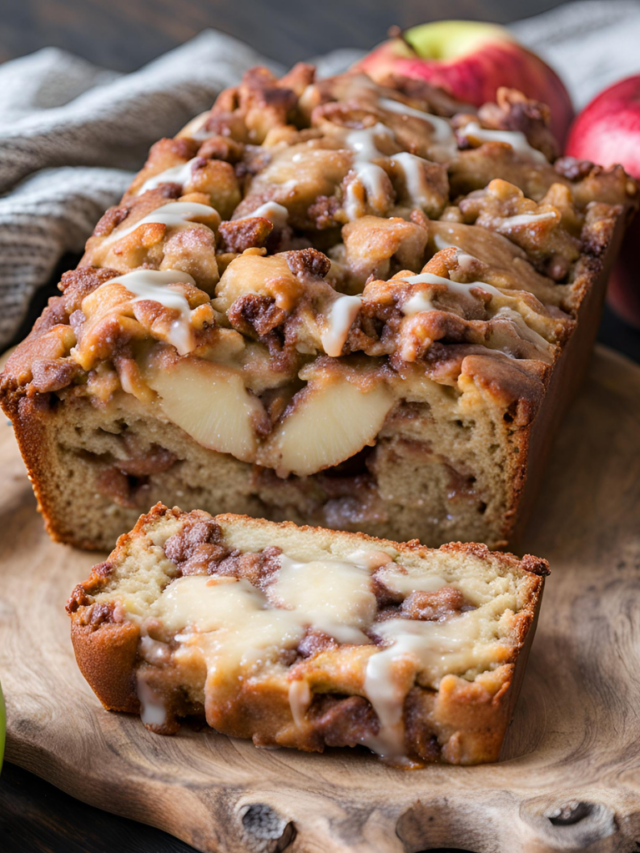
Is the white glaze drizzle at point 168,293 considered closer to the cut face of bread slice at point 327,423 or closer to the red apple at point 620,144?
the cut face of bread slice at point 327,423

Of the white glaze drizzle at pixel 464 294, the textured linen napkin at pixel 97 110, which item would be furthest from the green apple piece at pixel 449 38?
the white glaze drizzle at pixel 464 294

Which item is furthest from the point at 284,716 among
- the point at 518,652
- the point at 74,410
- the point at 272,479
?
the point at 74,410

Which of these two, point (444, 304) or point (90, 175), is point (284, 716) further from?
point (90, 175)

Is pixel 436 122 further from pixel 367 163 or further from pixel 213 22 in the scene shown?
pixel 213 22

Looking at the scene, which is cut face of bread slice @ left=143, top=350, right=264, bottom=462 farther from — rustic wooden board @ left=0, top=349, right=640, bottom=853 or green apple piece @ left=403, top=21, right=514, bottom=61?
green apple piece @ left=403, top=21, right=514, bottom=61

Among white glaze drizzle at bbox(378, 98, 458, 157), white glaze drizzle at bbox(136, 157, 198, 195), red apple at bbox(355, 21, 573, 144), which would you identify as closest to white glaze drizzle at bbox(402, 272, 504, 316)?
white glaze drizzle at bbox(378, 98, 458, 157)

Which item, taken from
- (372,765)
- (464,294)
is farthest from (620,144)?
(372,765)
